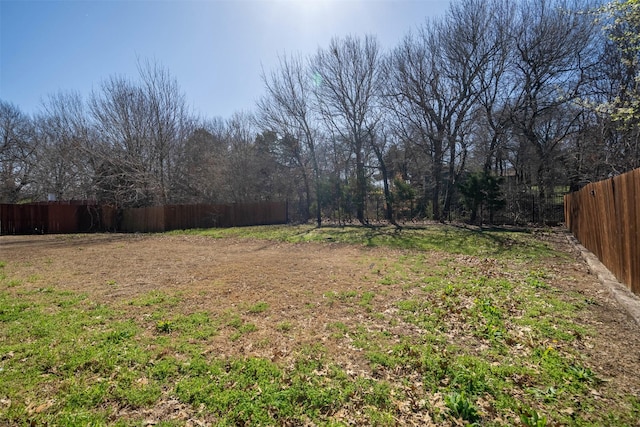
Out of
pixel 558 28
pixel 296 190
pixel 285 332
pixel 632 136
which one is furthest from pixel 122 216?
pixel 558 28

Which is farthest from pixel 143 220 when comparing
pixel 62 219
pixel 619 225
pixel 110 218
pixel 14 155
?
pixel 619 225

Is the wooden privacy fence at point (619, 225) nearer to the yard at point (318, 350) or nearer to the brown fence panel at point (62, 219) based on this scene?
the yard at point (318, 350)

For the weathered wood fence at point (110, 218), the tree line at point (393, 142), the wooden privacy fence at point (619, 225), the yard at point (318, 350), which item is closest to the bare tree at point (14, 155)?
the tree line at point (393, 142)

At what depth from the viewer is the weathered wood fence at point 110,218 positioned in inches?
717

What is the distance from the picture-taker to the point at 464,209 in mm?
18406

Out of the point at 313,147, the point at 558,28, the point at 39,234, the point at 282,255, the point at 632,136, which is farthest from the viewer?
the point at 313,147

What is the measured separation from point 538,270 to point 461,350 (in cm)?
471

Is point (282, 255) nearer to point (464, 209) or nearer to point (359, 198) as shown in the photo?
point (359, 198)

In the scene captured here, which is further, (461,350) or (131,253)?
(131,253)

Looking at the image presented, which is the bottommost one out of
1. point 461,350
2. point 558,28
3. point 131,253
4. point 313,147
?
point 461,350

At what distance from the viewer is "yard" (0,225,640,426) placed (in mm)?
2342

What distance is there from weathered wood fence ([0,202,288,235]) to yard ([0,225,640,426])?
12947mm

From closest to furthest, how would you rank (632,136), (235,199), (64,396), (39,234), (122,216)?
(64,396) < (632,136) < (39,234) < (122,216) < (235,199)

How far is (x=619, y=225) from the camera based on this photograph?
4738 mm
